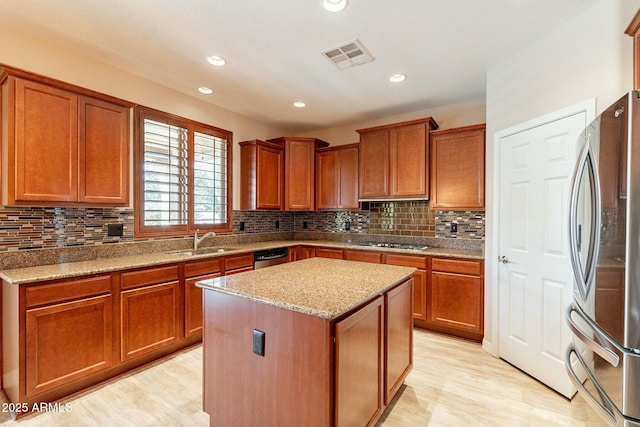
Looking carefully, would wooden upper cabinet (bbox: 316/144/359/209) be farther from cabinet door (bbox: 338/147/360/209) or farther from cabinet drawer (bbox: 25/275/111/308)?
cabinet drawer (bbox: 25/275/111/308)

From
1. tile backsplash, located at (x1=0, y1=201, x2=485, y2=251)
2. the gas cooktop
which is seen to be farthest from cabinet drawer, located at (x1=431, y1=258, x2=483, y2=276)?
tile backsplash, located at (x1=0, y1=201, x2=485, y2=251)

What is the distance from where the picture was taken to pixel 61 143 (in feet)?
7.10

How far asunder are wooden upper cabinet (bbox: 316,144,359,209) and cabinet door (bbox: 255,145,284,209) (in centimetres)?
59

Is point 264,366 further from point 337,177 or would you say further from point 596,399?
A: point 337,177

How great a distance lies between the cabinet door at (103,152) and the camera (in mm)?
2295

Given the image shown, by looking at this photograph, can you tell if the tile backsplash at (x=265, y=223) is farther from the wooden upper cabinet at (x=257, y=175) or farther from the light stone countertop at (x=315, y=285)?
the light stone countertop at (x=315, y=285)

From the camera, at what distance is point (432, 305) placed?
3223 mm

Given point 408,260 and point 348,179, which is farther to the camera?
point 348,179

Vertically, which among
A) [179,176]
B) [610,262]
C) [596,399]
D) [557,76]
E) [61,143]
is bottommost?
[596,399]

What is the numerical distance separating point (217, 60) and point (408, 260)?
9.29 ft

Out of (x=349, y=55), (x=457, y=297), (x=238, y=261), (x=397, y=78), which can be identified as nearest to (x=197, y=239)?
(x=238, y=261)

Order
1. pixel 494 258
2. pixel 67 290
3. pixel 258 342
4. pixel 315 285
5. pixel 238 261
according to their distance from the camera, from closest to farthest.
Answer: pixel 258 342
pixel 315 285
pixel 67 290
pixel 494 258
pixel 238 261

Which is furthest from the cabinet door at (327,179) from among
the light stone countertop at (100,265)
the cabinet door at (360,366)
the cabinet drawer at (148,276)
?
the cabinet door at (360,366)

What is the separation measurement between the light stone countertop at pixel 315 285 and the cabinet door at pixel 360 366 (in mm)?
88
